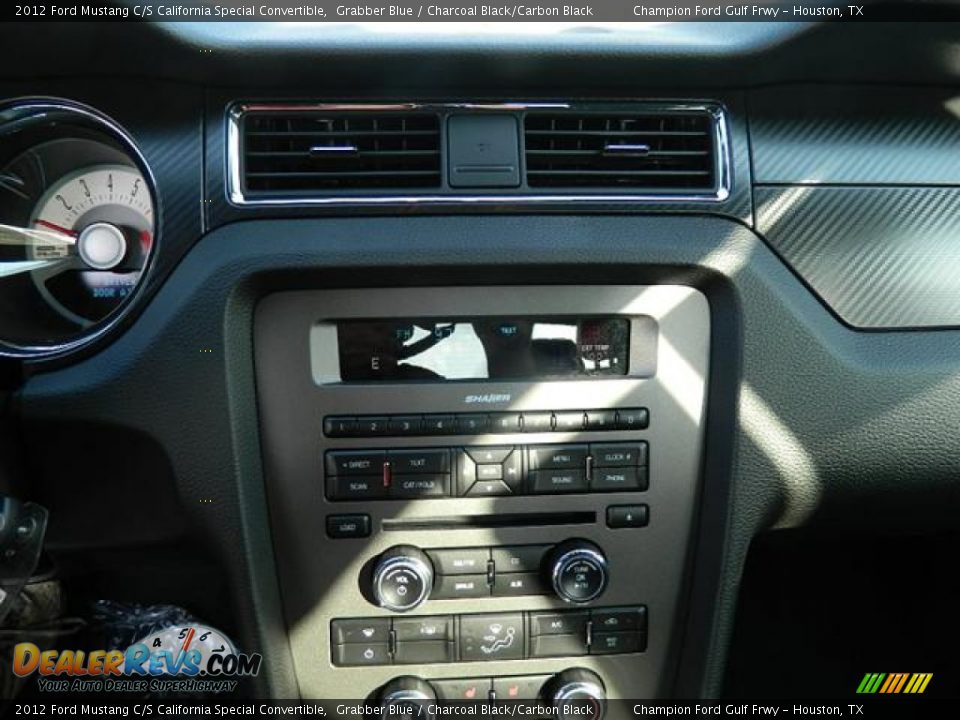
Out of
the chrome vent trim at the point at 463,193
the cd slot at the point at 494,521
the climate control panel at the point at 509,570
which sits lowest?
the climate control panel at the point at 509,570

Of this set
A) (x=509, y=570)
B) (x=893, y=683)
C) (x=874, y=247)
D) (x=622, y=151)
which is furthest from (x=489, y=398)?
(x=893, y=683)

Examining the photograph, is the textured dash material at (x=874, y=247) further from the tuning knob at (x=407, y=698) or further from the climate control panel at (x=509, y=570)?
the tuning knob at (x=407, y=698)

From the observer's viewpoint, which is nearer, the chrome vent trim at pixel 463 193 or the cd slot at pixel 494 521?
the chrome vent trim at pixel 463 193

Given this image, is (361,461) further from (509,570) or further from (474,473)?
(509,570)

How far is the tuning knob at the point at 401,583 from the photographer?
164 centimetres

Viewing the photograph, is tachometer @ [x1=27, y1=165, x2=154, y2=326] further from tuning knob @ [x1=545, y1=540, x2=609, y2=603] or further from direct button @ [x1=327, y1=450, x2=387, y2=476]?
tuning knob @ [x1=545, y1=540, x2=609, y2=603]

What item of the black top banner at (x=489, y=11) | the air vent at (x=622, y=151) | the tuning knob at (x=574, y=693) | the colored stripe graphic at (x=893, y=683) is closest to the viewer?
the black top banner at (x=489, y=11)

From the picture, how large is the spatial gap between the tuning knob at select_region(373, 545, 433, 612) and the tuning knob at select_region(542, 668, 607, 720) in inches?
14.3

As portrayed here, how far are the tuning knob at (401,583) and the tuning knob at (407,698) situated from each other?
186 mm

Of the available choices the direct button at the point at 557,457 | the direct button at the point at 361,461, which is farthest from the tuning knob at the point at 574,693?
the direct button at the point at 361,461

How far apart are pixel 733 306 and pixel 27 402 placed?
53.3 inches

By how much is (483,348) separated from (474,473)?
0.81ft

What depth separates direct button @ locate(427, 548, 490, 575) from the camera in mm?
1690

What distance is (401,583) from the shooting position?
1.64m
